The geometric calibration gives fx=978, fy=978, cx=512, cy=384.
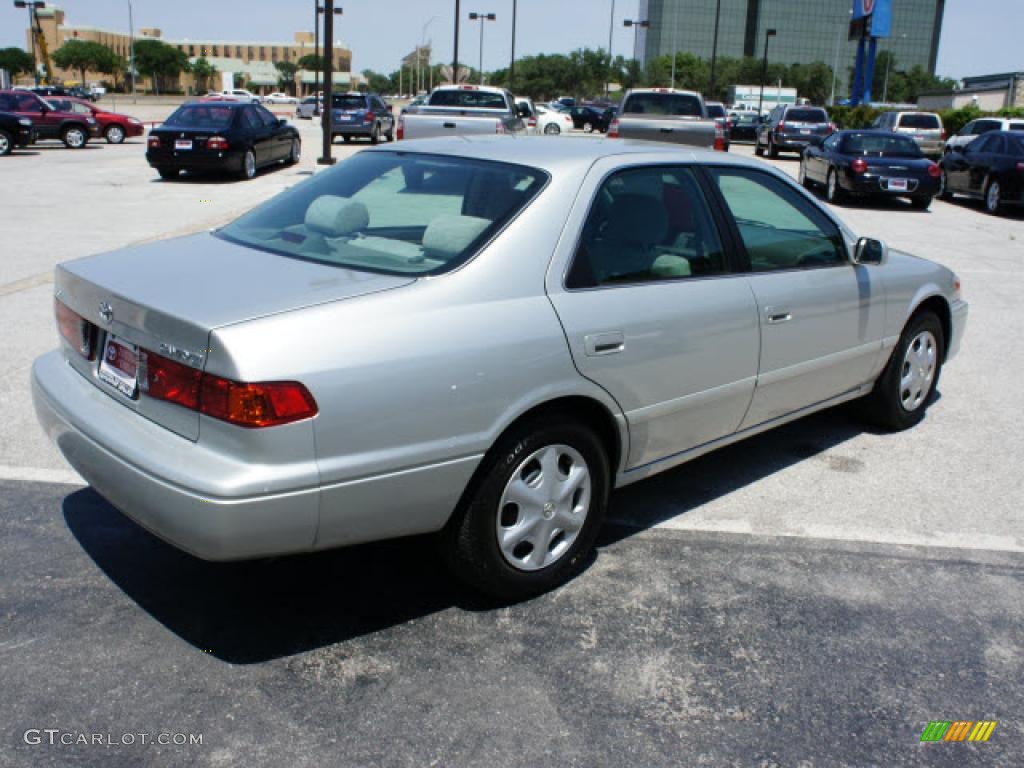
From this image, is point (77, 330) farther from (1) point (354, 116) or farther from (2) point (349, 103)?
(2) point (349, 103)

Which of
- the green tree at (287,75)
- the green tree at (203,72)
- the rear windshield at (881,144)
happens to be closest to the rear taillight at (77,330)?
the rear windshield at (881,144)

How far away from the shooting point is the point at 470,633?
3334 mm

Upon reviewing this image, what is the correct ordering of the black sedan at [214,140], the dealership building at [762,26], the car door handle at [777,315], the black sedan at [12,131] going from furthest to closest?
Result: the dealership building at [762,26]
the black sedan at [12,131]
the black sedan at [214,140]
the car door handle at [777,315]

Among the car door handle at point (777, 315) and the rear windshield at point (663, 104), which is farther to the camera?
the rear windshield at point (663, 104)

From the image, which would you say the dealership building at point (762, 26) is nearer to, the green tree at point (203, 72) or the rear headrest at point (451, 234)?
the green tree at point (203, 72)

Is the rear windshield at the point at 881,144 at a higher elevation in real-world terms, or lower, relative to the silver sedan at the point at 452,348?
higher

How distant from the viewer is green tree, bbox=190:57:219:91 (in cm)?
13662

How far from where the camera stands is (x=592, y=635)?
3352 mm

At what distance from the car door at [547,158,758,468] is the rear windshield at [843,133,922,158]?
50.7 ft

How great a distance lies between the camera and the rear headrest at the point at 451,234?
3.38 metres

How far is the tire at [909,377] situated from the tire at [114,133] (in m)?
28.1

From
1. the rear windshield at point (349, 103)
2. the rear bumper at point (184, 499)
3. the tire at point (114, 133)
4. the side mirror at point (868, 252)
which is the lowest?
the rear bumper at point (184, 499)

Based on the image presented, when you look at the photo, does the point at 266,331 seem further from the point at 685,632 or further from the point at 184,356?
the point at 685,632

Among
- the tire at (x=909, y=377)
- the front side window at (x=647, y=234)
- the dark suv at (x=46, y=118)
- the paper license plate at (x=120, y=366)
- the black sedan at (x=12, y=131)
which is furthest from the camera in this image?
the dark suv at (x=46, y=118)
